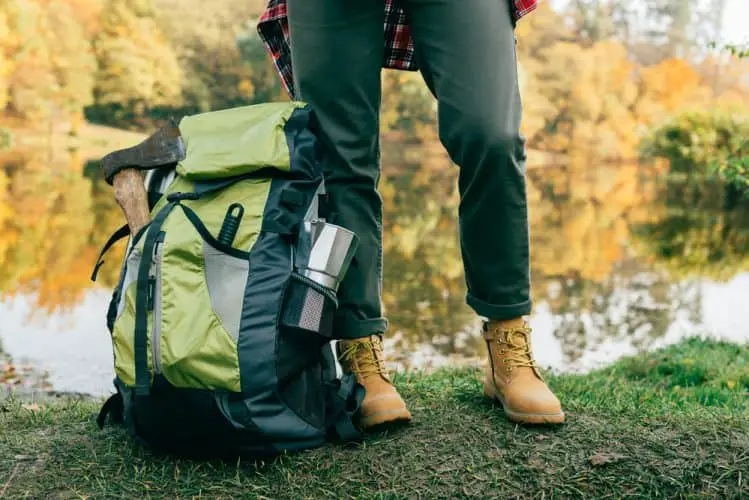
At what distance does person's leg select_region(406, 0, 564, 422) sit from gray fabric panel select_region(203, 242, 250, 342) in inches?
23.7

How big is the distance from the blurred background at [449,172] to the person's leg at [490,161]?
2671 millimetres

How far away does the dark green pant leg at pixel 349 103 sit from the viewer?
1.97 metres

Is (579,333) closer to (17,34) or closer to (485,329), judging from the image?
(485,329)

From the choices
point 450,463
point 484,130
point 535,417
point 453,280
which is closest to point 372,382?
point 450,463

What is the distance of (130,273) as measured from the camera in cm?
190

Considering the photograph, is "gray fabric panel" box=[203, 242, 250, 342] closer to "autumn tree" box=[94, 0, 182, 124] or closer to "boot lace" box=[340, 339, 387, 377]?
"boot lace" box=[340, 339, 387, 377]

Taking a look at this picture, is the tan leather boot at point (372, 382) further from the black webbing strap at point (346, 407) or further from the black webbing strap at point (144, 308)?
the black webbing strap at point (144, 308)

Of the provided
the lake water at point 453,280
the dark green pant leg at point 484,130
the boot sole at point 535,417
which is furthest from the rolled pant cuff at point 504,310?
the lake water at point 453,280

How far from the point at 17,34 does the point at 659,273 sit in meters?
22.8

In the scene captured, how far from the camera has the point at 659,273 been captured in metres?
8.45

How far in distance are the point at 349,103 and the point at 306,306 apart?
21.4 inches

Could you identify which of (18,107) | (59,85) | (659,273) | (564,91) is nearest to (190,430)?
(659,273)

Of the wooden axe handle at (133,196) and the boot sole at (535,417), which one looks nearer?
the boot sole at (535,417)

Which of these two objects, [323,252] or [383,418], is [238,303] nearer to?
[323,252]
